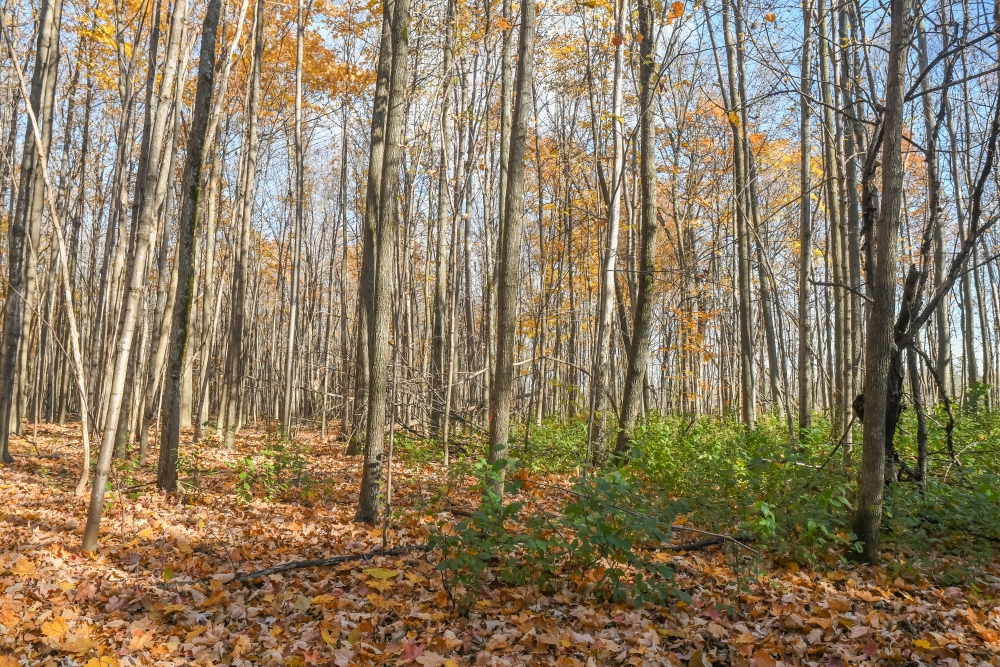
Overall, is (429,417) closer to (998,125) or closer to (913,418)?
(913,418)

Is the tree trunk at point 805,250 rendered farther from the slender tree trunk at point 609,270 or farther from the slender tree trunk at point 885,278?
the slender tree trunk at point 885,278

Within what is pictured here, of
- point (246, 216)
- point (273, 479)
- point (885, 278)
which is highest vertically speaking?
point (246, 216)

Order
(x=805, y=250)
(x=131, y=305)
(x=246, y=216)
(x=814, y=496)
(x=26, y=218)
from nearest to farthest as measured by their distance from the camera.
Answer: (x=131, y=305) → (x=814, y=496) → (x=26, y=218) → (x=805, y=250) → (x=246, y=216)

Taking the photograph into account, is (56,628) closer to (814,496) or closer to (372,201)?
(814,496)

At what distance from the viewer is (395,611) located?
13.3 feet

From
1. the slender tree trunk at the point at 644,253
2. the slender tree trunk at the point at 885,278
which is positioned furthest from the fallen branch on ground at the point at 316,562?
the slender tree trunk at the point at 644,253

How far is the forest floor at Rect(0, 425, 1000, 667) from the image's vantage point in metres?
3.46

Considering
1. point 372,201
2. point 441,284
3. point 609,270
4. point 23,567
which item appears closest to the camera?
point 23,567

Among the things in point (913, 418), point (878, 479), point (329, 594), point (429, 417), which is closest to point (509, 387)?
point (329, 594)

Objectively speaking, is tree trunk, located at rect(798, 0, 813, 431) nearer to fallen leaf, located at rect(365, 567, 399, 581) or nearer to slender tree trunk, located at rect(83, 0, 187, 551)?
fallen leaf, located at rect(365, 567, 399, 581)

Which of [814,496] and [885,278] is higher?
[885,278]

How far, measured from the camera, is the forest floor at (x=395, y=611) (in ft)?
11.4

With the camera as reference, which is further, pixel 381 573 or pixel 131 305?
pixel 131 305

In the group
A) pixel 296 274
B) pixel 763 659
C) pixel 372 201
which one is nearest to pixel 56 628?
pixel 763 659
